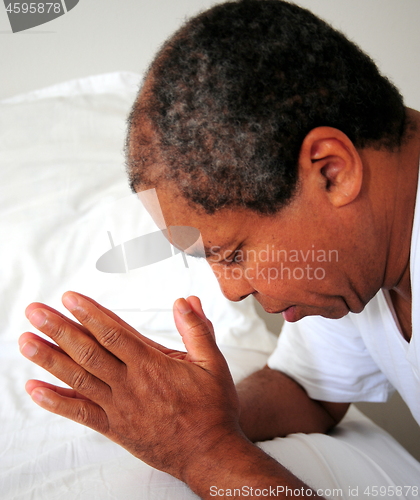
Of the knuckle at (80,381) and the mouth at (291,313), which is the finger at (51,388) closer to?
the knuckle at (80,381)

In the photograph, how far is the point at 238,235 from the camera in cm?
54

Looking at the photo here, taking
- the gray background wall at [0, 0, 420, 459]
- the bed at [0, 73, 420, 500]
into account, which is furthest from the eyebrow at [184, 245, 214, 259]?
the gray background wall at [0, 0, 420, 459]

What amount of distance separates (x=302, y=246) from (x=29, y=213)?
614 millimetres

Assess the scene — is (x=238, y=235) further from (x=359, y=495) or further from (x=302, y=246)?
(x=359, y=495)

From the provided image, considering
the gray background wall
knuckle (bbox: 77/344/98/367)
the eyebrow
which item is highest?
the gray background wall

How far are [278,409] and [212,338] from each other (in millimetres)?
268

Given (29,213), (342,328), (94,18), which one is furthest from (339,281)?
(94,18)

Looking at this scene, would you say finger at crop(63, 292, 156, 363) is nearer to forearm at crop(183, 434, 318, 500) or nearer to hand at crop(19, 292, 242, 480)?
hand at crop(19, 292, 242, 480)

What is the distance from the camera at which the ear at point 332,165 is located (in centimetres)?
50

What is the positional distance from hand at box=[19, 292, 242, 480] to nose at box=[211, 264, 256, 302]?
107 mm

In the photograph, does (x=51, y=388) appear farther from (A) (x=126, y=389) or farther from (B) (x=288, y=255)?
(B) (x=288, y=255)

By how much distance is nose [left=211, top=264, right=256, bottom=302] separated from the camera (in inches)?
23.2

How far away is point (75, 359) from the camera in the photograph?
20.2 inches

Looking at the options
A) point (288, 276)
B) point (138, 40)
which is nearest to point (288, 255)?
point (288, 276)
